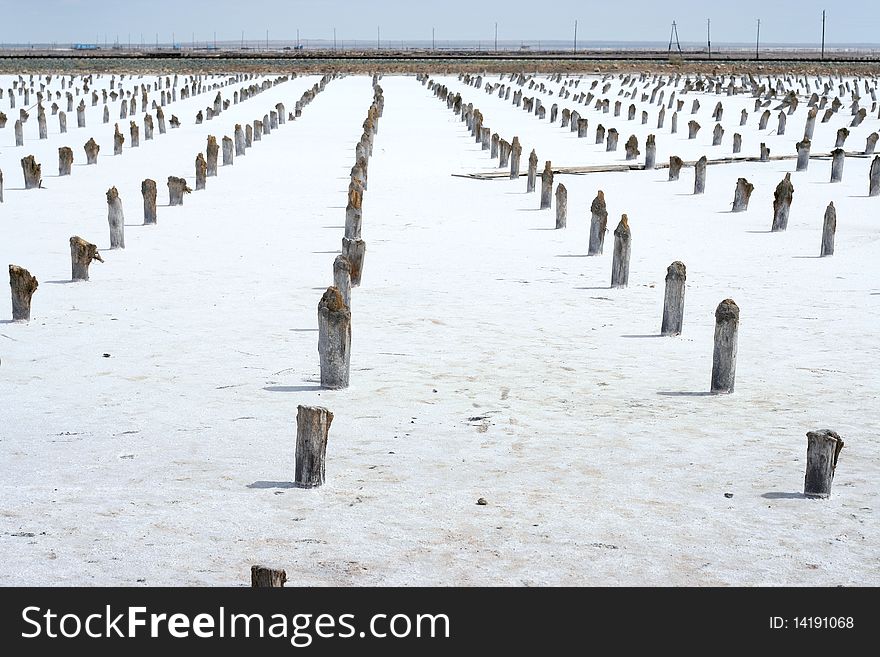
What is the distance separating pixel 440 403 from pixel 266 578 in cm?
424

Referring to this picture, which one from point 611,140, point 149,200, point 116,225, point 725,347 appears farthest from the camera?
point 611,140

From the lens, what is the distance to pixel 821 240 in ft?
59.8

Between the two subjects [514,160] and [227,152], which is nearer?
[514,160]

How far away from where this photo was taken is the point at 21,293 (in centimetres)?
1258

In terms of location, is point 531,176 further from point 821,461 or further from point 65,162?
point 821,461

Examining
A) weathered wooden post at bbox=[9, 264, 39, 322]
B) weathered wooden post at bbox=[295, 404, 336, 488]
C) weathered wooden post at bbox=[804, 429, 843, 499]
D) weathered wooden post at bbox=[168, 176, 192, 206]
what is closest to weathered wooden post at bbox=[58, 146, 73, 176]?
weathered wooden post at bbox=[168, 176, 192, 206]

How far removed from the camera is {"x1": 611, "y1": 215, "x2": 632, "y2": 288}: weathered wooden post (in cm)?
1471

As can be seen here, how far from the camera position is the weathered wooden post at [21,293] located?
12.5 m

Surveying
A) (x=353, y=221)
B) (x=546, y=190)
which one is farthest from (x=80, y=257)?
(x=546, y=190)

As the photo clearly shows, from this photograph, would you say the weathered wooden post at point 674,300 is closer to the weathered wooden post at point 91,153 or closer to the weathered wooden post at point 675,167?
the weathered wooden post at point 675,167

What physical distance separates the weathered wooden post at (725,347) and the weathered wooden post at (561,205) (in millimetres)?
9050

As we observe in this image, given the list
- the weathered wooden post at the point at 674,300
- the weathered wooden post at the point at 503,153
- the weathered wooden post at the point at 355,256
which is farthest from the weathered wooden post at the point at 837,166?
the weathered wooden post at the point at 674,300

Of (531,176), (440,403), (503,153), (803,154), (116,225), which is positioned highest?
(803,154)

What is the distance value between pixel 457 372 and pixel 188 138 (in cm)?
2566
